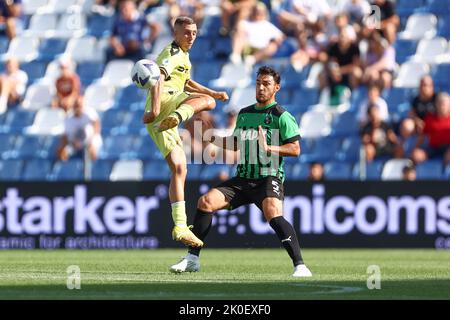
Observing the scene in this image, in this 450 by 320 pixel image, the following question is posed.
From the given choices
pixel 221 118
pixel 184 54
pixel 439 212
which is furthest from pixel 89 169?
pixel 184 54

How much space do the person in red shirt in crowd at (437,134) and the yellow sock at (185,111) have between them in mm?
7941

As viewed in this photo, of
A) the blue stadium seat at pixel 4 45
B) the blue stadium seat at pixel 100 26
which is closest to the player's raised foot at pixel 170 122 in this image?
the blue stadium seat at pixel 100 26

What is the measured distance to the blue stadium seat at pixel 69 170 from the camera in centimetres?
2084

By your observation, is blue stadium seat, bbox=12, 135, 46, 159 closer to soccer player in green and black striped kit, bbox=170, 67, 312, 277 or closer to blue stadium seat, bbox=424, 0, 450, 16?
blue stadium seat, bbox=424, 0, 450, 16

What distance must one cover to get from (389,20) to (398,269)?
9205mm

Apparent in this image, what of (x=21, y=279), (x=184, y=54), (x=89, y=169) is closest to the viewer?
(x=21, y=279)

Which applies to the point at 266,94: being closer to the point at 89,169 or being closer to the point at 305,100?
the point at 89,169

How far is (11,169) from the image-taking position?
21.8 m

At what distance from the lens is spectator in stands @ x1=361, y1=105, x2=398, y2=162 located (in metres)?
19.7

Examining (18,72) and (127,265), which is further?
(18,72)

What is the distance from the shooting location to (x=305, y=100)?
21.7 m

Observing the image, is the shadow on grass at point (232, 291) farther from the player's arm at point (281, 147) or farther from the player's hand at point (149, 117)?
the player's hand at point (149, 117)

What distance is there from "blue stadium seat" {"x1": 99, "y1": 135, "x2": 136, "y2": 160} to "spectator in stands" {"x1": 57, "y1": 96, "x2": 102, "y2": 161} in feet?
0.81

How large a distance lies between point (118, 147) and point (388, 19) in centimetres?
560
